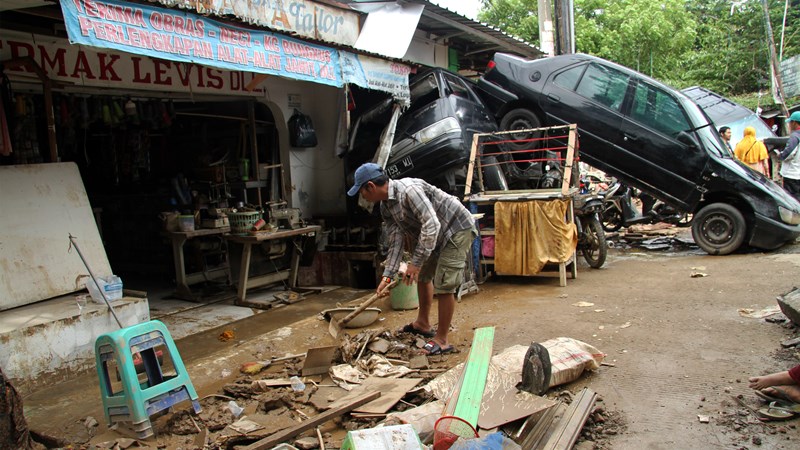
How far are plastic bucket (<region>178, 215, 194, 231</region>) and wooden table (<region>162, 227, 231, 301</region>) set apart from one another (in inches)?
3.5

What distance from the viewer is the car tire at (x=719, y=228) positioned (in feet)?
25.4

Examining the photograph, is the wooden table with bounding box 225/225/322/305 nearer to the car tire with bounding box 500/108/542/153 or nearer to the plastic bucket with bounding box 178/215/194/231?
the plastic bucket with bounding box 178/215/194/231

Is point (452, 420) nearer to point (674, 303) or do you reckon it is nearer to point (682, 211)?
point (674, 303)

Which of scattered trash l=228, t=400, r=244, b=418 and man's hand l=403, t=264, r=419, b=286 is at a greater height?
man's hand l=403, t=264, r=419, b=286

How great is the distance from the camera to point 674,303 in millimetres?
5805

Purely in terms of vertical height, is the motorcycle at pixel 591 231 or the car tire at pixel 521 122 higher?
the car tire at pixel 521 122

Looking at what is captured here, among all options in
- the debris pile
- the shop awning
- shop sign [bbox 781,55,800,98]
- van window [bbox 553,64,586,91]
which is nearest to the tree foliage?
shop sign [bbox 781,55,800,98]

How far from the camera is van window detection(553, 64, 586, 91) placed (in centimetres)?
888

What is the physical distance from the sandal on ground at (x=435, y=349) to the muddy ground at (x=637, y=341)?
0.38 feet

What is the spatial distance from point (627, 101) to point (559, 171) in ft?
5.05

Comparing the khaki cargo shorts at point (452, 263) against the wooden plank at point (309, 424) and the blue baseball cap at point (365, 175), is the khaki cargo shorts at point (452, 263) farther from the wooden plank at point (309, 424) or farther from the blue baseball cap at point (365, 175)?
the wooden plank at point (309, 424)

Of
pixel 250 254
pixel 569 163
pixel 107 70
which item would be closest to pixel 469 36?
pixel 569 163

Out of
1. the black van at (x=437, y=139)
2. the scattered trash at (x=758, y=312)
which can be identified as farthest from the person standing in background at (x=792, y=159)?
the scattered trash at (x=758, y=312)

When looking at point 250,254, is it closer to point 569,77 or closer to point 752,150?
point 569,77
